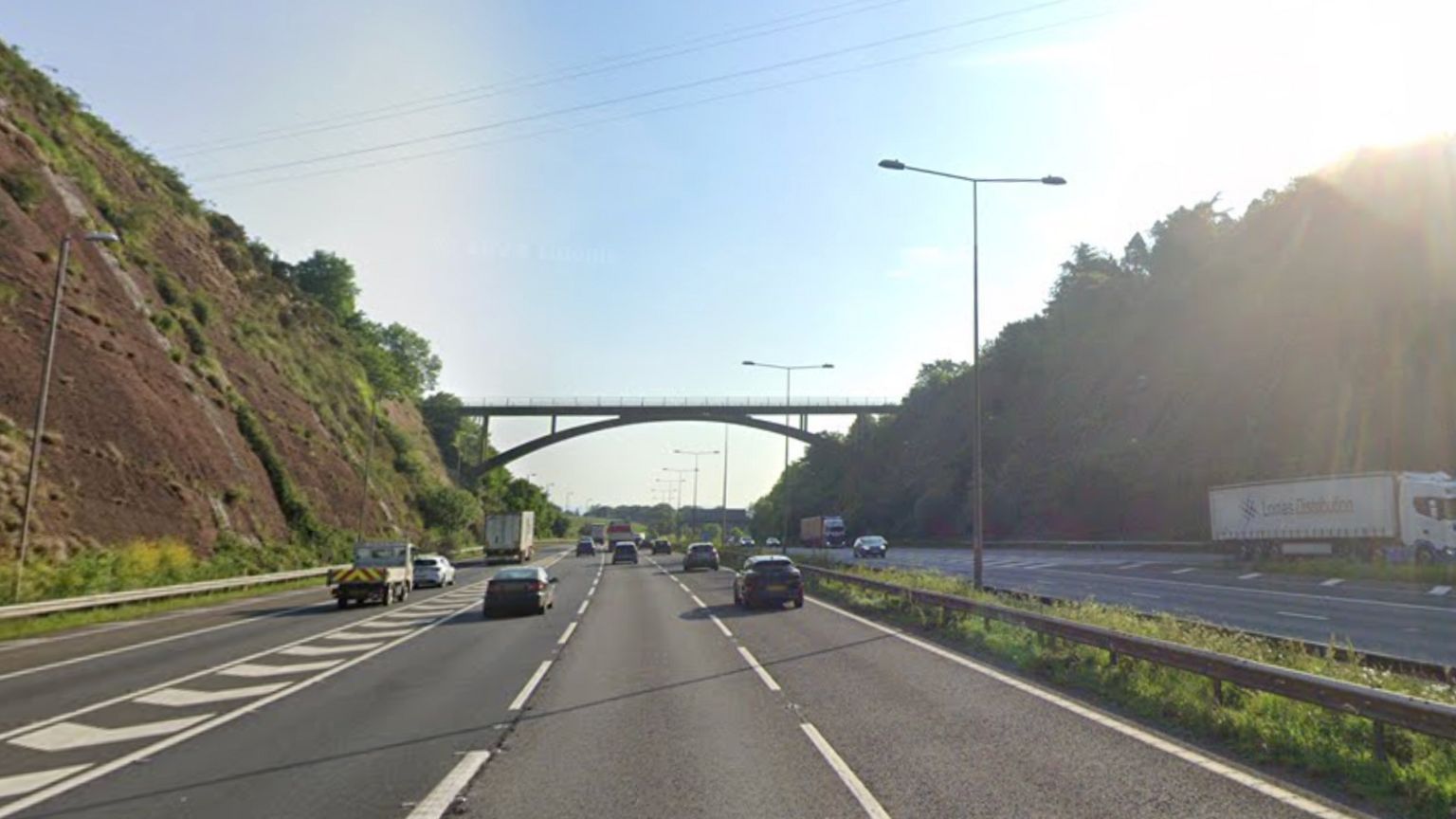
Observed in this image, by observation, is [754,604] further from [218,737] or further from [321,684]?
[218,737]

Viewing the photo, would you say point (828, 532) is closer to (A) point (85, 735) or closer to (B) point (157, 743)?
(A) point (85, 735)

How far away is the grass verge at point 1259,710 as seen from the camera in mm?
7461

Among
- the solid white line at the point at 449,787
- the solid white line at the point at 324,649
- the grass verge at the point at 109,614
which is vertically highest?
the solid white line at the point at 449,787

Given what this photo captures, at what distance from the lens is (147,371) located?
4422 centimetres

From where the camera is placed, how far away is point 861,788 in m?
7.62

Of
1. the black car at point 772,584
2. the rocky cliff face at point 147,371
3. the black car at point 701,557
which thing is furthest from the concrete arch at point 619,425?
the black car at point 772,584

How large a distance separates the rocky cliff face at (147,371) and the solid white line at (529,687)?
23.7 m

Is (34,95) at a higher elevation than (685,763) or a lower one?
higher

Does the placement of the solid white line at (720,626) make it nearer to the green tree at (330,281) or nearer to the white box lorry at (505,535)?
the white box lorry at (505,535)

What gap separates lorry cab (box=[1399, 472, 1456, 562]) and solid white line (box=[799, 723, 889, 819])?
118 ft

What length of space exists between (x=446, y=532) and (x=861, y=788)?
3010 inches

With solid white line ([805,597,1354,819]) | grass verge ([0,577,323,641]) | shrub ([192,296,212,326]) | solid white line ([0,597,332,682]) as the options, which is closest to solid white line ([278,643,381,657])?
solid white line ([0,597,332,682])

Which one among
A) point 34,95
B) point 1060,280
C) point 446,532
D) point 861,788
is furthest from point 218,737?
point 1060,280

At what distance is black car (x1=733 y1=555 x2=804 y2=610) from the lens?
26.5 m
